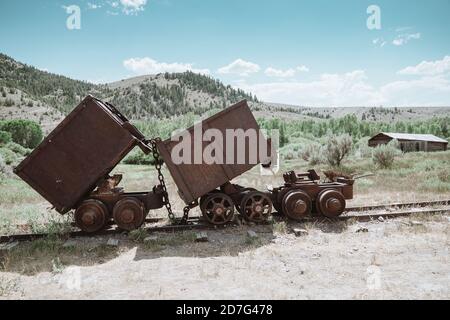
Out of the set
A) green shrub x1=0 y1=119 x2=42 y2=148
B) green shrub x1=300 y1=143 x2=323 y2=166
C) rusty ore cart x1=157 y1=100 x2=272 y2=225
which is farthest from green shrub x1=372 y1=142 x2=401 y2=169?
green shrub x1=0 y1=119 x2=42 y2=148

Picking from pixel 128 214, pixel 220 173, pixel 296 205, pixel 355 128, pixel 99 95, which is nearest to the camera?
pixel 128 214

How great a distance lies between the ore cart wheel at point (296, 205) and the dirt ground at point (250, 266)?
1.24ft

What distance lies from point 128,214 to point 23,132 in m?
34.4

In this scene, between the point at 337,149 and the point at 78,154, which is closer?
the point at 78,154

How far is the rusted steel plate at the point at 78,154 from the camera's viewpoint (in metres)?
7.27

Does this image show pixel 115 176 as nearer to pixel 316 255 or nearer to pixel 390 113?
pixel 316 255

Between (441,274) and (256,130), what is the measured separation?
443 cm

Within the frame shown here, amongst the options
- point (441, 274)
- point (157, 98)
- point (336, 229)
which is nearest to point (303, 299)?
point (441, 274)

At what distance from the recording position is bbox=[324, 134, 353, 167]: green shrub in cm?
2434

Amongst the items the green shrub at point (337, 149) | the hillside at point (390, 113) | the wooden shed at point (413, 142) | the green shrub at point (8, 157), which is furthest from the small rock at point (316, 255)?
the hillside at point (390, 113)

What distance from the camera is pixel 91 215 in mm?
7426

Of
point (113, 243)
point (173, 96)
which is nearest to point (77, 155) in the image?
point (113, 243)

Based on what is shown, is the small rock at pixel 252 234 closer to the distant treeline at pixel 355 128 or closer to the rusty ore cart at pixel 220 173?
the rusty ore cart at pixel 220 173

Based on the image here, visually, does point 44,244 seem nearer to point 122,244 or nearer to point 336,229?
point 122,244
